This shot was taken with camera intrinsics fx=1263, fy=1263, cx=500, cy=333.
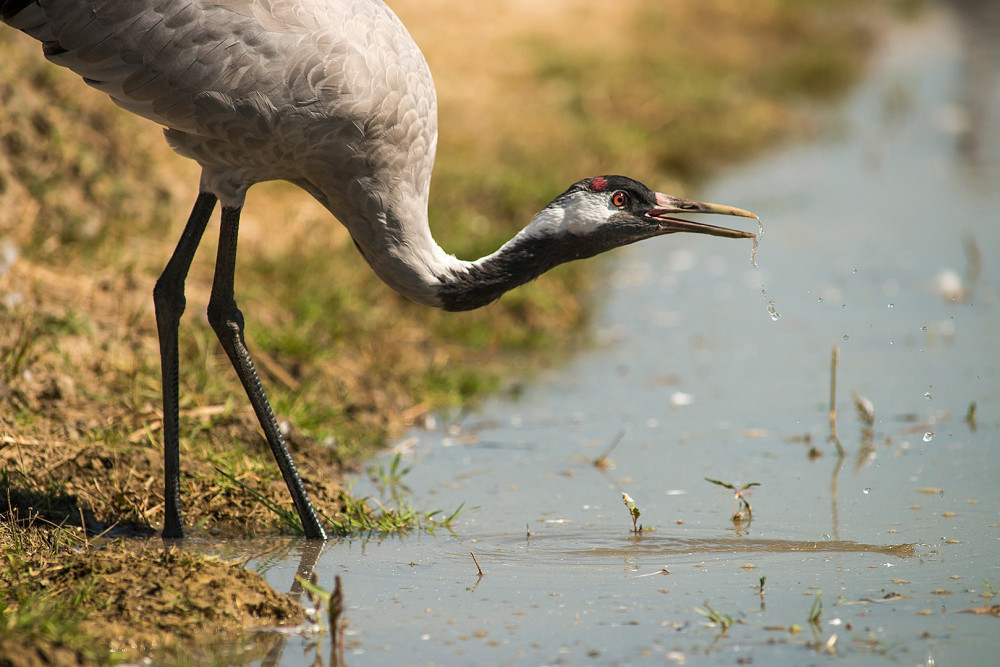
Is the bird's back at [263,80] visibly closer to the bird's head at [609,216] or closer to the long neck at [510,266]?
the long neck at [510,266]

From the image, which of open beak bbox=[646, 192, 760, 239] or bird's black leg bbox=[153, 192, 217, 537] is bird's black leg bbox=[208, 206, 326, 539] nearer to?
bird's black leg bbox=[153, 192, 217, 537]

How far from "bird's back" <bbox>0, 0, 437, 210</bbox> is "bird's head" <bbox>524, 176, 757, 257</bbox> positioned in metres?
0.52

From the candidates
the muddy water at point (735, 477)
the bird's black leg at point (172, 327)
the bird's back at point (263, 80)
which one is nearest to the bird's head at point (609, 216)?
the bird's back at point (263, 80)

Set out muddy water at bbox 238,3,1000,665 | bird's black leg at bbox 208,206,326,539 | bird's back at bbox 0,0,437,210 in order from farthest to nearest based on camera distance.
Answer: bird's black leg at bbox 208,206,326,539
bird's back at bbox 0,0,437,210
muddy water at bbox 238,3,1000,665

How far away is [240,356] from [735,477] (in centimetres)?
195

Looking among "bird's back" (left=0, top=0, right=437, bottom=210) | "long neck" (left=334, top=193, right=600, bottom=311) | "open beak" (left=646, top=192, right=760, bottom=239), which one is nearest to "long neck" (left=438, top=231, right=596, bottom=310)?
"long neck" (left=334, top=193, right=600, bottom=311)

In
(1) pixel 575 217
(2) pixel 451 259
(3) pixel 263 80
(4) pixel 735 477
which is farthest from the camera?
(4) pixel 735 477

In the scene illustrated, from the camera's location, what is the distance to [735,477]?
4926 millimetres

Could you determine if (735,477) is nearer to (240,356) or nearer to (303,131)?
(240,356)

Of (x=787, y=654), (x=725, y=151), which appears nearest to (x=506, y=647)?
(x=787, y=654)

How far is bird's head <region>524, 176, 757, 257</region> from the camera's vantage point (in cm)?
434

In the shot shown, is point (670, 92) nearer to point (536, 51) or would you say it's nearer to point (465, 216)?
point (536, 51)

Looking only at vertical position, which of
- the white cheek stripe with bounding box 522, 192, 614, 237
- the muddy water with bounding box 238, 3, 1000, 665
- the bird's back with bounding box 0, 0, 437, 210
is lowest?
the muddy water with bounding box 238, 3, 1000, 665

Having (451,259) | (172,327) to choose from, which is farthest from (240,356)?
(451,259)
